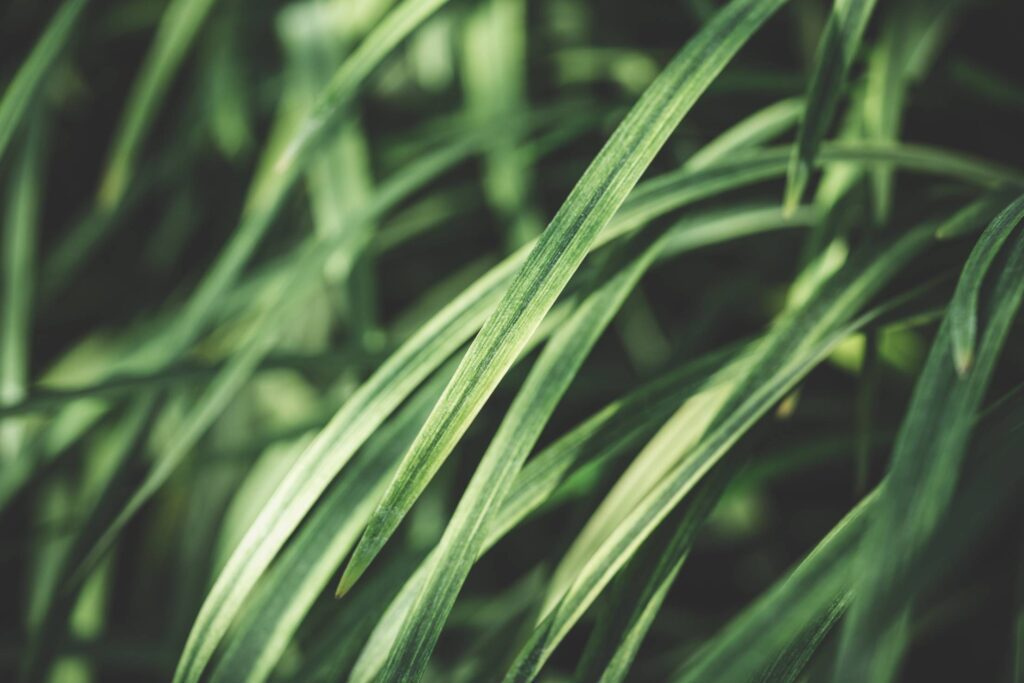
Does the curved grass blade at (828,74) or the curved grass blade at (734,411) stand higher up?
the curved grass blade at (828,74)

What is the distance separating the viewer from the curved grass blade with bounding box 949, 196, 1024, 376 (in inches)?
9.0

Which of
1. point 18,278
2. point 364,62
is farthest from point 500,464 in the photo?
point 18,278

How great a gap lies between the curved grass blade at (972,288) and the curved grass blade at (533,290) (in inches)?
4.4

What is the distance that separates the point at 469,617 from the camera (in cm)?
62

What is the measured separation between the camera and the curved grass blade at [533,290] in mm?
264

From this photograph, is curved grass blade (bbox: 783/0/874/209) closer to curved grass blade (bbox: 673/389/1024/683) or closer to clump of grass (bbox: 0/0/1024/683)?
clump of grass (bbox: 0/0/1024/683)

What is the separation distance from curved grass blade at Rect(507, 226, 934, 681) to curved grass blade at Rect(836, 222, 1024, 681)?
0.26 feet

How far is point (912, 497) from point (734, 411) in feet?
0.35

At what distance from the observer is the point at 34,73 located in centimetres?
41

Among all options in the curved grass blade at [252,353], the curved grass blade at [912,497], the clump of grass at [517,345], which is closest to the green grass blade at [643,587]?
the clump of grass at [517,345]

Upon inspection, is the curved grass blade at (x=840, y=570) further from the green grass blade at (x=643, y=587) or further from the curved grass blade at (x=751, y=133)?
the curved grass blade at (x=751, y=133)

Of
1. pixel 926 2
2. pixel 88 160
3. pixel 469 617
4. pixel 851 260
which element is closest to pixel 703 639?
pixel 469 617

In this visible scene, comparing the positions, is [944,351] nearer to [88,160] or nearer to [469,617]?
[469,617]

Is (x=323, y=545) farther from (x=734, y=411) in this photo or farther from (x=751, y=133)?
(x=751, y=133)
